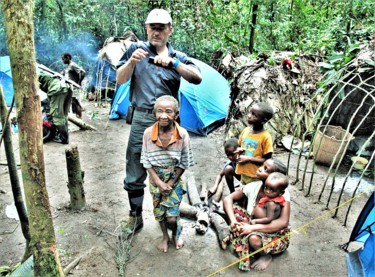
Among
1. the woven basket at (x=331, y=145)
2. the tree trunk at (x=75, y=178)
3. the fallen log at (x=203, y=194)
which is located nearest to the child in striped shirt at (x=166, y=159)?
the tree trunk at (x=75, y=178)

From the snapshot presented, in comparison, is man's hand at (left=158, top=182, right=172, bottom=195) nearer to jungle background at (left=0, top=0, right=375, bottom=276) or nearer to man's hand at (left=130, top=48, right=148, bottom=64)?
jungle background at (left=0, top=0, right=375, bottom=276)

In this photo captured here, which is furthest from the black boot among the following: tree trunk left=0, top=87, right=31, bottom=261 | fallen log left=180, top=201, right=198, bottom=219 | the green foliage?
the green foliage

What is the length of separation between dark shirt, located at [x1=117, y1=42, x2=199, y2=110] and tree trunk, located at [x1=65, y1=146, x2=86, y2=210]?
3.86 feet

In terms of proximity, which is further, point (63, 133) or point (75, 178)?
point (63, 133)

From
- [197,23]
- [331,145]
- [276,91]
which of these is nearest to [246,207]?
[331,145]

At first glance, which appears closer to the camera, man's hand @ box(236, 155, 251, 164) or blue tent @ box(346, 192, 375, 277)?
blue tent @ box(346, 192, 375, 277)

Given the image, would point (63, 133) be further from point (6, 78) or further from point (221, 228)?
point (221, 228)

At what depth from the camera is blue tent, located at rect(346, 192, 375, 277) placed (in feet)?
9.19

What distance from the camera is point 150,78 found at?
3275 millimetres

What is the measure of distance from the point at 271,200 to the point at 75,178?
2.34m

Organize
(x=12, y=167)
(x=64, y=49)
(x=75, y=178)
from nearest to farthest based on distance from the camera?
(x=12, y=167)
(x=75, y=178)
(x=64, y=49)

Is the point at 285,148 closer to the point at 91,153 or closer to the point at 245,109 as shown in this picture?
the point at 245,109

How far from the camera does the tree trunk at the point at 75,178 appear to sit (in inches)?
156

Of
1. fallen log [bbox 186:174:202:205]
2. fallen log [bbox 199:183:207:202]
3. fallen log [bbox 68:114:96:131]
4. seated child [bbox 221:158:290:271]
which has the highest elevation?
seated child [bbox 221:158:290:271]
